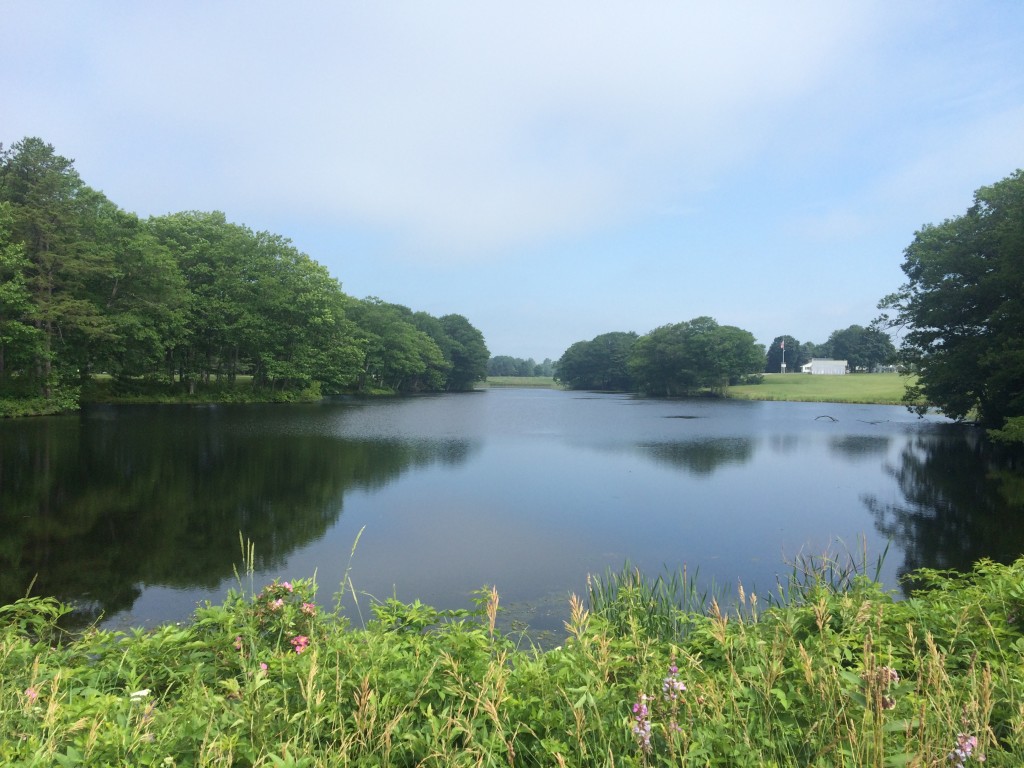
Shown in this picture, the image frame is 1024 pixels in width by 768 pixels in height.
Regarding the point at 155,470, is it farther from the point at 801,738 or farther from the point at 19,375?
the point at 19,375

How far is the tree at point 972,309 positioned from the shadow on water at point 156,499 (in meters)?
21.5

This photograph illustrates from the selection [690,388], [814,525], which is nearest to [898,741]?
[814,525]

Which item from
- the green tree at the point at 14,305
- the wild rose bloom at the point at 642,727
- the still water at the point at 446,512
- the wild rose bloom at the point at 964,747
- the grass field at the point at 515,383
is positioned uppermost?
the green tree at the point at 14,305

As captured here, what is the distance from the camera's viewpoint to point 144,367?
3734cm

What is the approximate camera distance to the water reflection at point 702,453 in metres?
18.4

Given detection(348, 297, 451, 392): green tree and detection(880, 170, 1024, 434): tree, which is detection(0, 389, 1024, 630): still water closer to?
detection(880, 170, 1024, 434): tree

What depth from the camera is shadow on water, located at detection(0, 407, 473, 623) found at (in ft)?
25.2

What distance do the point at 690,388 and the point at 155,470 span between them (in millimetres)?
77481

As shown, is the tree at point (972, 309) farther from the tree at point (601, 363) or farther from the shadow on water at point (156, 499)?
the tree at point (601, 363)

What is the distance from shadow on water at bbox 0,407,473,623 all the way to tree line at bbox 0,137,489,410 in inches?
360

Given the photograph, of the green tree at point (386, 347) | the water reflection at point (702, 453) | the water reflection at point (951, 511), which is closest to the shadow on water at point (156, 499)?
the water reflection at point (702, 453)

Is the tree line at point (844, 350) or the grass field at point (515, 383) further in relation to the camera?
the grass field at point (515, 383)

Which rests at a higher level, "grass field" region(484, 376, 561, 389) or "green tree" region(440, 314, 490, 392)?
"green tree" region(440, 314, 490, 392)

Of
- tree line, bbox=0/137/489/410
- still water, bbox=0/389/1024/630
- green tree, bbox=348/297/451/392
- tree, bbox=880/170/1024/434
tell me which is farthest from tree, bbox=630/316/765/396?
still water, bbox=0/389/1024/630
